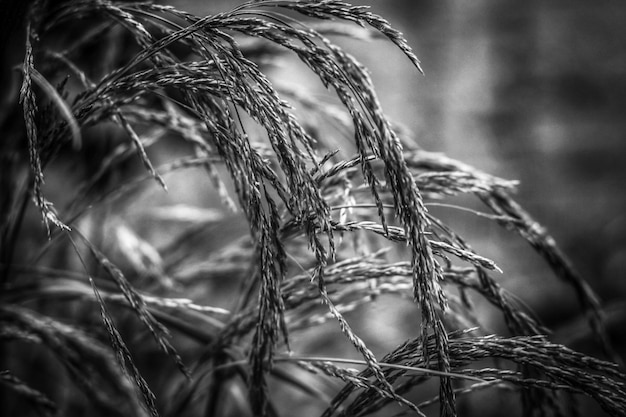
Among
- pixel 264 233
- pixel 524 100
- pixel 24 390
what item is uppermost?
pixel 524 100

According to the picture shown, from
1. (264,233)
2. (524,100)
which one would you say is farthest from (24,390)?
(524,100)

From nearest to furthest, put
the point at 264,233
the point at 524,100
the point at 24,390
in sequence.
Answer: the point at 264,233
the point at 24,390
the point at 524,100

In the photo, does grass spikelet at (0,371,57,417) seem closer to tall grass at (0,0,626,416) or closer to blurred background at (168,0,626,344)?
tall grass at (0,0,626,416)

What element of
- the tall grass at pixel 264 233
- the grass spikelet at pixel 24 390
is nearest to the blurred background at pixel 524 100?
the tall grass at pixel 264 233

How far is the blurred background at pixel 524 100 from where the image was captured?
83.4 inches

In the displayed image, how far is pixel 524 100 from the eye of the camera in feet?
7.23

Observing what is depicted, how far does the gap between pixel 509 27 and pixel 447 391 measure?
2045mm

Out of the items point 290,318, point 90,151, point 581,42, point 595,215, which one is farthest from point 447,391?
point 581,42

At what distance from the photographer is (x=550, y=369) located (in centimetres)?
53

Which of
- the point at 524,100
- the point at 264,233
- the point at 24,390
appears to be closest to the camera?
the point at 264,233

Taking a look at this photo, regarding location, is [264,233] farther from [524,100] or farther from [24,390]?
[524,100]

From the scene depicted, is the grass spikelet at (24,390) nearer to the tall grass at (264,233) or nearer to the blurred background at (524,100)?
the tall grass at (264,233)

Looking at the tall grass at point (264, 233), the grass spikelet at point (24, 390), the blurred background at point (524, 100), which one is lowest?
the grass spikelet at point (24, 390)

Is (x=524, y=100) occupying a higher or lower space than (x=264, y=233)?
higher
